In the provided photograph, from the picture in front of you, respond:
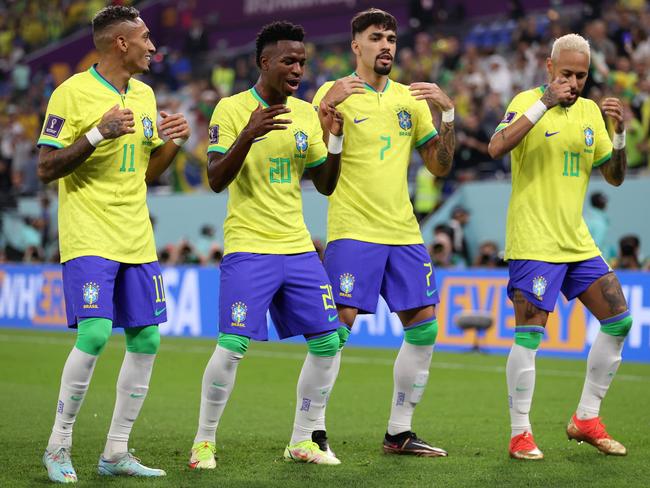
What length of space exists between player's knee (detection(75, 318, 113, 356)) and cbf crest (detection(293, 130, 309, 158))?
4.91ft

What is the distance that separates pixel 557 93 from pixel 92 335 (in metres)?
3.02

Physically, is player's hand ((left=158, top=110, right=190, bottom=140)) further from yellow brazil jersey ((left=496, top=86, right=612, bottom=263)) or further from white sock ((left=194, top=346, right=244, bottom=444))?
yellow brazil jersey ((left=496, top=86, right=612, bottom=263))

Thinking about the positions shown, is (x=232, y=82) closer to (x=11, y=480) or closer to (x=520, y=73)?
(x=520, y=73)

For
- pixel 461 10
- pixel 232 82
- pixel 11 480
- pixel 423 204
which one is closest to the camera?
pixel 11 480

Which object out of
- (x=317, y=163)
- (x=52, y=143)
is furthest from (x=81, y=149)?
(x=317, y=163)

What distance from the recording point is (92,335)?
5855mm

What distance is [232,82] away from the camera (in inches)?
976

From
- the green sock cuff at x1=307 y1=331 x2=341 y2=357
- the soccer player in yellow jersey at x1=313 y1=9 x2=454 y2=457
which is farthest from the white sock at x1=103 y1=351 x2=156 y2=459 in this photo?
the soccer player in yellow jersey at x1=313 y1=9 x2=454 y2=457

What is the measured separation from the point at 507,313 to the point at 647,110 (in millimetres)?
3962

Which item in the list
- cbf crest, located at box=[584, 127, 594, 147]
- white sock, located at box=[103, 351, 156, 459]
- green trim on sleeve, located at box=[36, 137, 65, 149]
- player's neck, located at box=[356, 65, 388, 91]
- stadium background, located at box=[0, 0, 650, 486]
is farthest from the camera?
stadium background, located at box=[0, 0, 650, 486]

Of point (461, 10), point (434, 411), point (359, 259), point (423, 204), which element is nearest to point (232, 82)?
point (461, 10)

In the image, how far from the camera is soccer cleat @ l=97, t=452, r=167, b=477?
602 cm

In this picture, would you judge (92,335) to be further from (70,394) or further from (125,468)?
(125,468)

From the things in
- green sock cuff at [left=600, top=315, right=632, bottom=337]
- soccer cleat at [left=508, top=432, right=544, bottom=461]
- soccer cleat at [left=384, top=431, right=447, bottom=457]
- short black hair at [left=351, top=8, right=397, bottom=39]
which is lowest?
soccer cleat at [left=384, top=431, right=447, bottom=457]
